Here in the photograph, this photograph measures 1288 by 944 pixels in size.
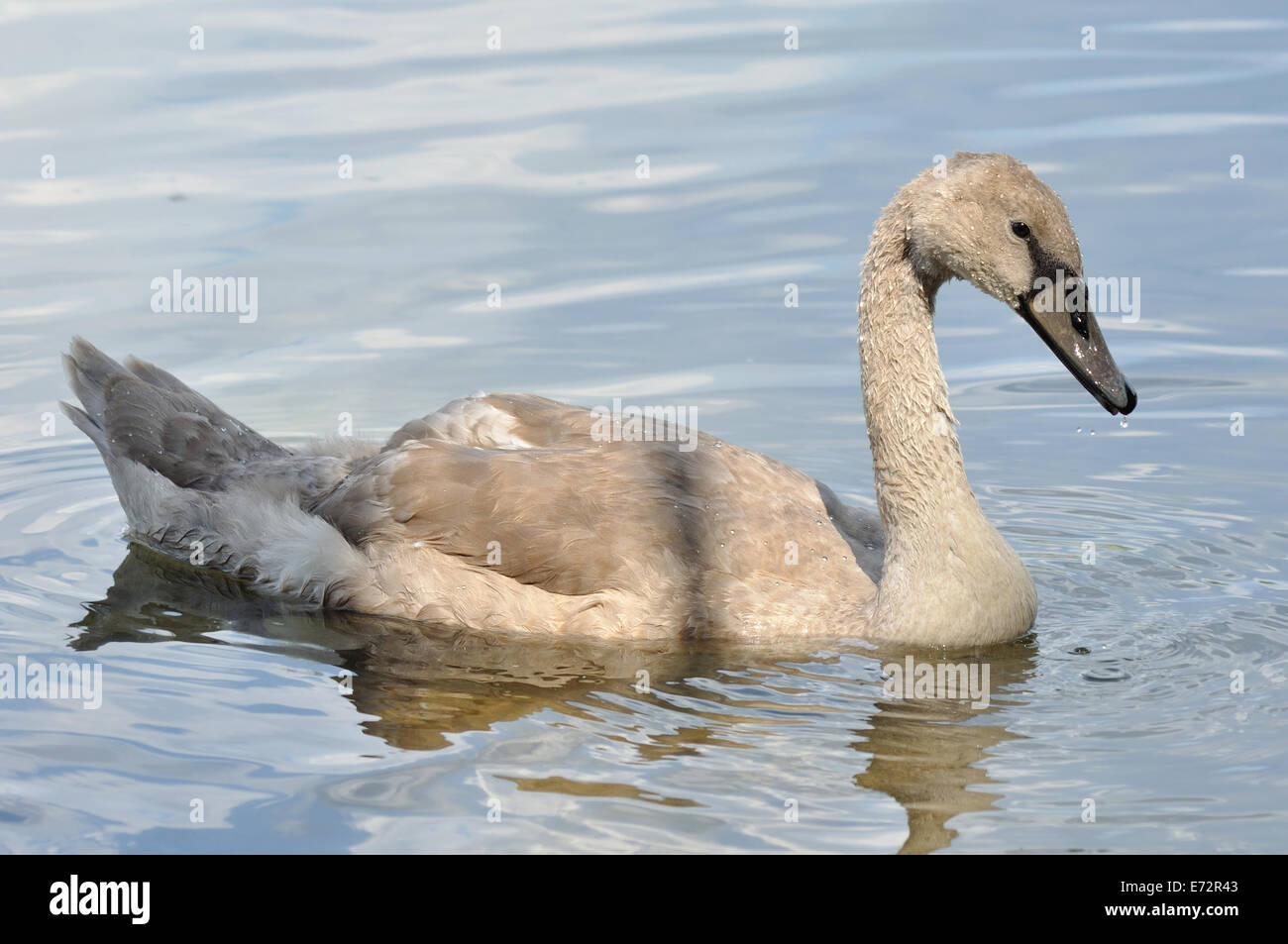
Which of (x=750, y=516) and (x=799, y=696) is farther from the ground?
(x=750, y=516)

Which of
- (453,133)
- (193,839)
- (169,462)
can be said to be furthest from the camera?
(453,133)

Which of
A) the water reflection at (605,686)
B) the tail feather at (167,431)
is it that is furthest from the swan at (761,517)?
the tail feather at (167,431)

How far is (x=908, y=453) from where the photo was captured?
9250mm

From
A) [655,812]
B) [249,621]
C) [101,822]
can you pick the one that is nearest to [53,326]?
[249,621]

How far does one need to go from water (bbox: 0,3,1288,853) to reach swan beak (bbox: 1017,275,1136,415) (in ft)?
4.17

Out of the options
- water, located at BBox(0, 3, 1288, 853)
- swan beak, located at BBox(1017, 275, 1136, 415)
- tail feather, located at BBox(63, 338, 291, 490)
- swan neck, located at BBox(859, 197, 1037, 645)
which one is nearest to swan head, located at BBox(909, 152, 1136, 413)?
swan beak, located at BBox(1017, 275, 1136, 415)

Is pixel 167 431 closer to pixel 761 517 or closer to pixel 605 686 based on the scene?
pixel 605 686

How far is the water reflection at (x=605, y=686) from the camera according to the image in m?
7.55

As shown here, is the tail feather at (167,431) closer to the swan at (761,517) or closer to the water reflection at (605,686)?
the water reflection at (605,686)

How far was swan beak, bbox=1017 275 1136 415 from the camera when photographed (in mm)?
8680

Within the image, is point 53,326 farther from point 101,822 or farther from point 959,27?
point 959,27

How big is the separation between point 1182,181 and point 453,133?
6477mm

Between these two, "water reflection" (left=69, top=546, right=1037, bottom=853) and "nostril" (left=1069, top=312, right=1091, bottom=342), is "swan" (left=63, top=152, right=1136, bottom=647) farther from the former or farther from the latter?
"water reflection" (left=69, top=546, right=1037, bottom=853)

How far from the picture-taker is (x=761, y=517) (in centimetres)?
927
